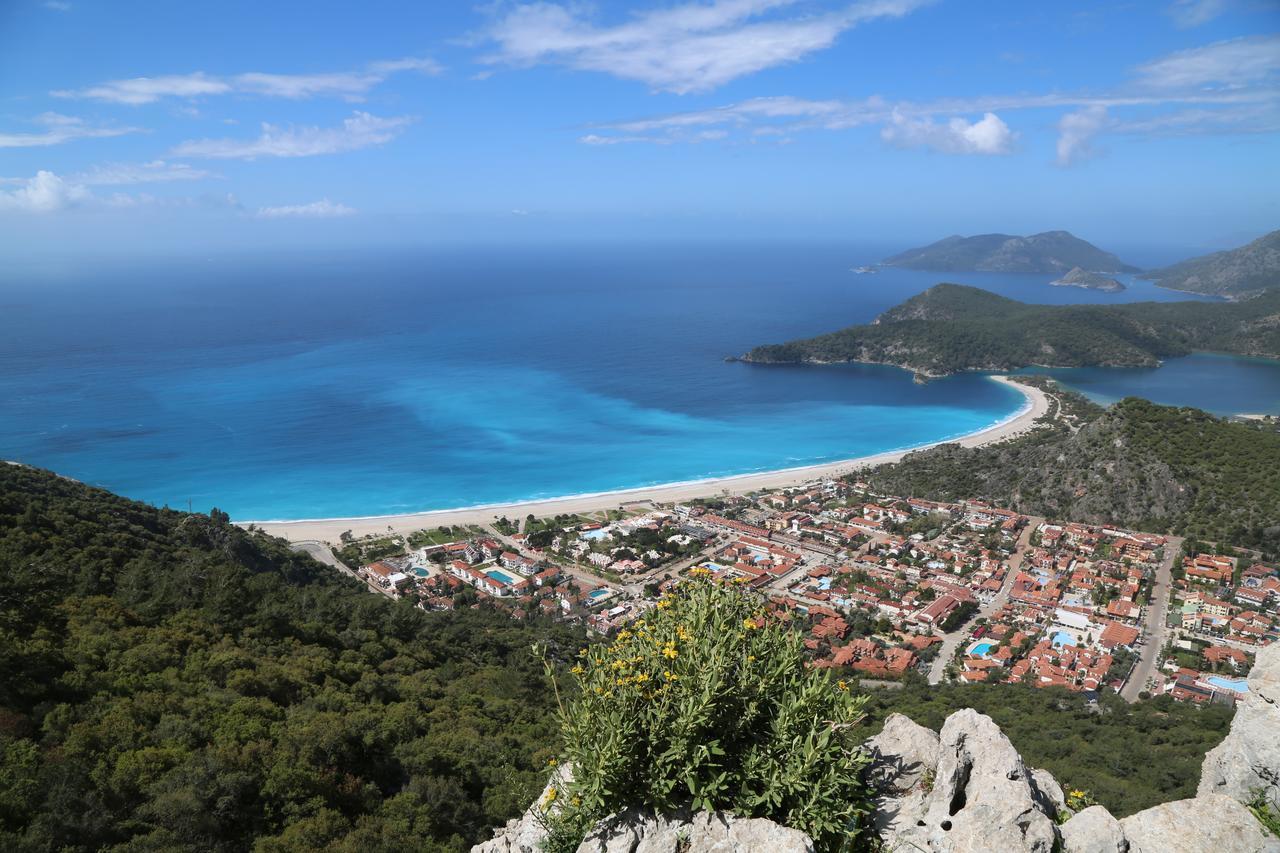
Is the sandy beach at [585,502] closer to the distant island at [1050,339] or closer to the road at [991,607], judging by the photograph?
the road at [991,607]

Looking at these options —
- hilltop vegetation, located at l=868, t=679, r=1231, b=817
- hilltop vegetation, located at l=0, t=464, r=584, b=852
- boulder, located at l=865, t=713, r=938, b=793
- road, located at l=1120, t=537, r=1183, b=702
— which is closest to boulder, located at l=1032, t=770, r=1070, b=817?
boulder, located at l=865, t=713, r=938, b=793

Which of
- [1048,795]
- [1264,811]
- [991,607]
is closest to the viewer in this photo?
[1264,811]

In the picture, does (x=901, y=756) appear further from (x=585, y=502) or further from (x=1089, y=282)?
(x=1089, y=282)

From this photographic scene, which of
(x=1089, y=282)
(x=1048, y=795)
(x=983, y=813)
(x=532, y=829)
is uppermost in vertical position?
(x=1089, y=282)

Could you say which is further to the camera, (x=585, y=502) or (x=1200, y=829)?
(x=585, y=502)

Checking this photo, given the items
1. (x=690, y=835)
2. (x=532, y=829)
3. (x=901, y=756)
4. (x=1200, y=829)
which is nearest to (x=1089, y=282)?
(x=1200, y=829)

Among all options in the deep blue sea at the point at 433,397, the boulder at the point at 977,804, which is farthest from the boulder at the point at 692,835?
the deep blue sea at the point at 433,397
